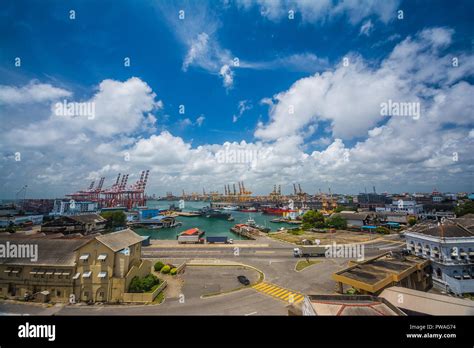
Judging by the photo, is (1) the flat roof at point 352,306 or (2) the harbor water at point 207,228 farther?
(2) the harbor water at point 207,228

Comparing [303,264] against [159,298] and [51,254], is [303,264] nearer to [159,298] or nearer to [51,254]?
[159,298]

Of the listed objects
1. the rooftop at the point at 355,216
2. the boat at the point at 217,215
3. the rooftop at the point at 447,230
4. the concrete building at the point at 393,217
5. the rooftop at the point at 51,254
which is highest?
the rooftop at the point at 447,230

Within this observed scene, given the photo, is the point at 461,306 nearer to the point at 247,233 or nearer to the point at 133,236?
the point at 133,236

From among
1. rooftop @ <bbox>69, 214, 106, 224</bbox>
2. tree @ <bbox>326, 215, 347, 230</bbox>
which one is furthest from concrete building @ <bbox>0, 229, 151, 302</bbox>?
tree @ <bbox>326, 215, 347, 230</bbox>

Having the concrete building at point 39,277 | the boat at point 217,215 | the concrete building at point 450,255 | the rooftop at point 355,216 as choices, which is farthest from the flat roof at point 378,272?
the boat at point 217,215

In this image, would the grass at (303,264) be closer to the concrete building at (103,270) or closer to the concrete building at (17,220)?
the concrete building at (103,270)
